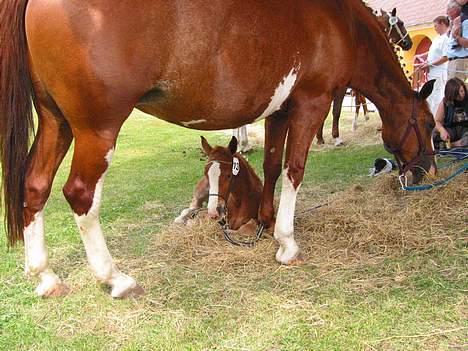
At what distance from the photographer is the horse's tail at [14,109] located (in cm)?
256

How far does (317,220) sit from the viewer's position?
162 inches

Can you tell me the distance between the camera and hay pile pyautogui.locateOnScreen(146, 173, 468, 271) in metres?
3.46

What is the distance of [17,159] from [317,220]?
2493 millimetres

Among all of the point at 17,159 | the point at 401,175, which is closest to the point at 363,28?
the point at 401,175

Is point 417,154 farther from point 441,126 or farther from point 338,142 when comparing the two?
point 338,142

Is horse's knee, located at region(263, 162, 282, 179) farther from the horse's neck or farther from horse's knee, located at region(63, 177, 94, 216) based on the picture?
horse's knee, located at region(63, 177, 94, 216)

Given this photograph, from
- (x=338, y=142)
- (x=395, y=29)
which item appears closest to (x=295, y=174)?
(x=338, y=142)

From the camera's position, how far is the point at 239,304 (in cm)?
280

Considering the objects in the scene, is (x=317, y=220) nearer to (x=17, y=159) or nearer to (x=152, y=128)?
(x=17, y=159)

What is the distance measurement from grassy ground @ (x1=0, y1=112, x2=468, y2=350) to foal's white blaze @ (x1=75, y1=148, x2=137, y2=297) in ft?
0.37

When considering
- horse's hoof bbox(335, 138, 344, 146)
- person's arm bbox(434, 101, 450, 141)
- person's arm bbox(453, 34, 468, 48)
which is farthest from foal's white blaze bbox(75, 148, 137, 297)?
horse's hoof bbox(335, 138, 344, 146)

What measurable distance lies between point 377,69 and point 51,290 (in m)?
3.07

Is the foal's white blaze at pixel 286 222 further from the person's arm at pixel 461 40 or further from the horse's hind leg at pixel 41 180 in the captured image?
the person's arm at pixel 461 40

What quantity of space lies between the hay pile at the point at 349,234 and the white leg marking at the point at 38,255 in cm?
86
